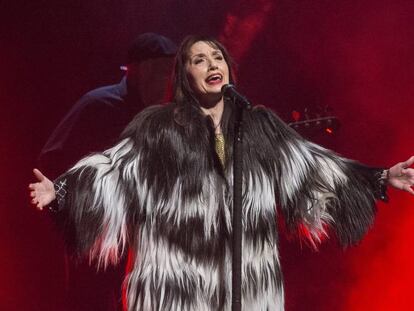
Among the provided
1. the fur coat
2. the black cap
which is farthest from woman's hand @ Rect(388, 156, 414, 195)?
the black cap

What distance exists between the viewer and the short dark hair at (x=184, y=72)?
2.95 metres

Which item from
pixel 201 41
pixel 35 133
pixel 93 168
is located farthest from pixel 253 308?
pixel 35 133

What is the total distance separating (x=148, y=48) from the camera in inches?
161

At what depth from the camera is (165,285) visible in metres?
2.60

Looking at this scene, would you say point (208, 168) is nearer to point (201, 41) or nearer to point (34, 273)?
point (201, 41)

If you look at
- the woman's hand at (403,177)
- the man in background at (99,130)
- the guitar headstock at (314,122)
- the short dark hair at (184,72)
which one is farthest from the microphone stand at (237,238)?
the man in background at (99,130)

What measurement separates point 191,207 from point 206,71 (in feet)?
1.96

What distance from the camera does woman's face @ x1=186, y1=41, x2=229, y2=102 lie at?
2832mm

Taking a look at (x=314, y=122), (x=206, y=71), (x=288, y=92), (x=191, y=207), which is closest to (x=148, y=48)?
(x=288, y=92)

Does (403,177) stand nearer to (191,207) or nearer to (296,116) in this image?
(191,207)

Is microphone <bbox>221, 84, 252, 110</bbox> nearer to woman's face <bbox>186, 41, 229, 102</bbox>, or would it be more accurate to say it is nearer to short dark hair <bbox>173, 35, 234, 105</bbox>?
woman's face <bbox>186, 41, 229, 102</bbox>

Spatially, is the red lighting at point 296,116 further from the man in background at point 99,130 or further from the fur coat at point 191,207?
the fur coat at point 191,207

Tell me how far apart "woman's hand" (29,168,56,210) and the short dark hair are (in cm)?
71

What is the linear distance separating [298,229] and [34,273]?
6.55ft
